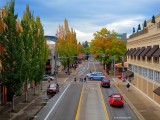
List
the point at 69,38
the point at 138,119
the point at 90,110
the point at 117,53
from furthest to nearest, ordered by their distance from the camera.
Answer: the point at 69,38 → the point at 117,53 → the point at 90,110 → the point at 138,119

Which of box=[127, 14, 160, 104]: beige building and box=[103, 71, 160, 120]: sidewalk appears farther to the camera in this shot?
box=[127, 14, 160, 104]: beige building

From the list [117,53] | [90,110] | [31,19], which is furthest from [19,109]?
[117,53]

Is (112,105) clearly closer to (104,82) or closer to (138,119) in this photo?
(138,119)

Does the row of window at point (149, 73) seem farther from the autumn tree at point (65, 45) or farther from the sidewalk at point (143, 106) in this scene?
the autumn tree at point (65, 45)

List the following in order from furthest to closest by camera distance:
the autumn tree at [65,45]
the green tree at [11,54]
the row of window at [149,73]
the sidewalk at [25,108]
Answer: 1. the autumn tree at [65,45]
2. the row of window at [149,73]
3. the green tree at [11,54]
4. the sidewalk at [25,108]

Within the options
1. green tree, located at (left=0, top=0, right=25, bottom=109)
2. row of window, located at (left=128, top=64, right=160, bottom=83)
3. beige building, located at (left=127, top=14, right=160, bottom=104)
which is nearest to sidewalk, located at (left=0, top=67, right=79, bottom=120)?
green tree, located at (left=0, top=0, right=25, bottom=109)

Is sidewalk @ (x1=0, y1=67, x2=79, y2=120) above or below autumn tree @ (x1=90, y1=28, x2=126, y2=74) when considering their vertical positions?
below

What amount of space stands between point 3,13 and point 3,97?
1093 centimetres

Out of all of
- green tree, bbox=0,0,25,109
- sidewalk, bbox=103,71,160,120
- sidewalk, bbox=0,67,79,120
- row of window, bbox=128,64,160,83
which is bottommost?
sidewalk, bbox=103,71,160,120

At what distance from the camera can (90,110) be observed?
121ft

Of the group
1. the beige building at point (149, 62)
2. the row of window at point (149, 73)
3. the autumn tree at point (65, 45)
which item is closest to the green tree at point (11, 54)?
the beige building at point (149, 62)

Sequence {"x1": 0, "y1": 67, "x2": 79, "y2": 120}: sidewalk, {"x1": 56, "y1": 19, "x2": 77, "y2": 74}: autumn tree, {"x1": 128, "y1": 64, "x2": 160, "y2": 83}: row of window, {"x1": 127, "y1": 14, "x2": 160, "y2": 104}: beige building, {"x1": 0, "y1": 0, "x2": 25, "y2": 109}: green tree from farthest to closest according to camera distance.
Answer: {"x1": 56, "y1": 19, "x2": 77, "y2": 74}: autumn tree, {"x1": 128, "y1": 64, "x2": 160, "y2": 83}: row of window, {"x1": 127, "y1": 14, "x2": 160, "y2": 104}: beige building, {"x1": 0, "y1": 0, "x2": 25, "y2": 109}: green tree, {"x1": 0, "y1": 67, "x2": 79, "y2": 120}: sidewalk

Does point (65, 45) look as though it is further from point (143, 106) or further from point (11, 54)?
point (11, 54)

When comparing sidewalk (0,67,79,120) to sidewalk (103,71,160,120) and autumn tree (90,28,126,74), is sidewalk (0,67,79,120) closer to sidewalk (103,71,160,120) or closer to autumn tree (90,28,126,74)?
sidewalk (103,71,160,120)
